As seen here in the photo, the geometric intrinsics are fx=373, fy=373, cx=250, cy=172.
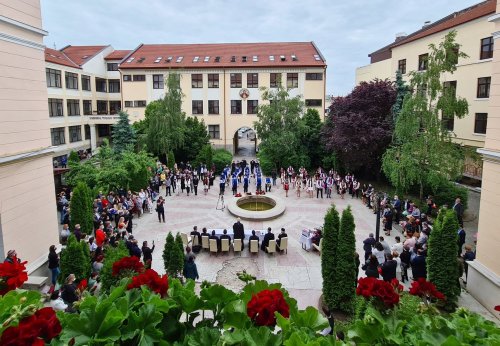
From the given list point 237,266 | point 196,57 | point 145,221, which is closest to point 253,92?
point 196,57

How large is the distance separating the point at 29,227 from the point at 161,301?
34.9ft

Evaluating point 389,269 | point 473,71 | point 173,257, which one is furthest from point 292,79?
point 389,269

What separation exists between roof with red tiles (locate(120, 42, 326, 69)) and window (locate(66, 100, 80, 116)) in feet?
21.2

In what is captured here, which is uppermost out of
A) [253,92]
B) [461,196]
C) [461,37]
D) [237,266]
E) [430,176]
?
[461,37]

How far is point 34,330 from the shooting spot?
249 centimetres

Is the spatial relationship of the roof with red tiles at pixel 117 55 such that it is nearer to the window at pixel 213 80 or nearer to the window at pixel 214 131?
the window at pixel 213 80

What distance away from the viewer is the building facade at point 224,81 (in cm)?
4122

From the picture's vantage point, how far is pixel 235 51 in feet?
146

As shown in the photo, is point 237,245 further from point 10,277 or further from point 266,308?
point 266,308

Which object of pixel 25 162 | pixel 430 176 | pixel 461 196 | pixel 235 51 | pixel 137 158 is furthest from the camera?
pixel 235 51

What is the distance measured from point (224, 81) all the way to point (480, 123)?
82.6 feet

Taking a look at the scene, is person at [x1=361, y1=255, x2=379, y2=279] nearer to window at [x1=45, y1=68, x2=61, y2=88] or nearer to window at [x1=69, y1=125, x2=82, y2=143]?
window at [x1=45, y1=68, x2=61, y2=88]

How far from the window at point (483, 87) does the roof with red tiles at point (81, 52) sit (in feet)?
129

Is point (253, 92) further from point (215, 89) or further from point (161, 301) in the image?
point (161, 301)
